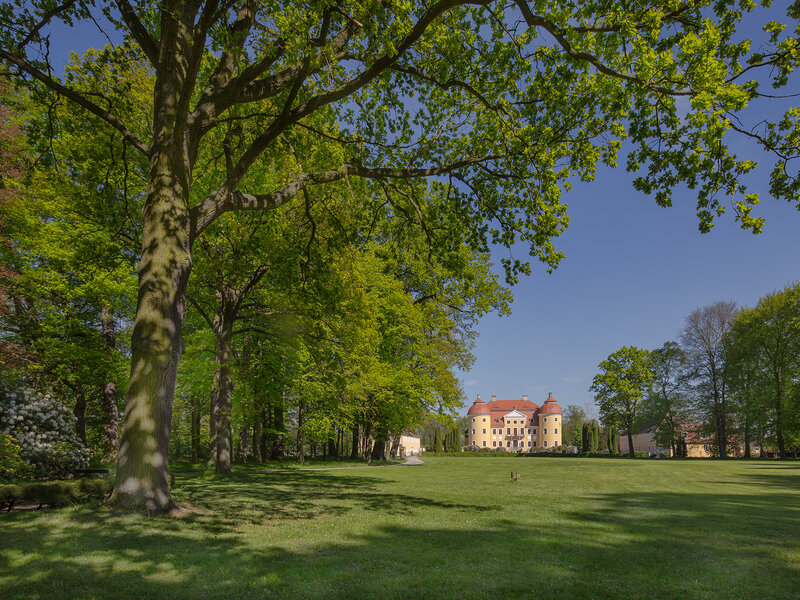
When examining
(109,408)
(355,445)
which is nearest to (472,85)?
(109,408)

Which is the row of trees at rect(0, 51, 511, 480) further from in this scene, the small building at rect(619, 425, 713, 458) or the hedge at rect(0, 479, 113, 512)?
the small building at rect(619, 425, 713, 458)

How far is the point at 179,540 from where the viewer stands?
5859 millimetres

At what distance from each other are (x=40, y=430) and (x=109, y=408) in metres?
7.81

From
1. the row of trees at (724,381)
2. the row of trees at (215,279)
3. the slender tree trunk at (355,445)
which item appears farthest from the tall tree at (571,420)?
the row of trees at (215,279)

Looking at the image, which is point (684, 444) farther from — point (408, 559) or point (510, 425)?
point (408, 559)

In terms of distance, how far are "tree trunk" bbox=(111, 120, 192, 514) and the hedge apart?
2091mm

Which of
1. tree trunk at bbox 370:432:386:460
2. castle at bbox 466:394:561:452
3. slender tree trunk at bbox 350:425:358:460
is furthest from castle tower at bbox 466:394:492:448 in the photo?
tree trunk at bbox 370:432:386:460

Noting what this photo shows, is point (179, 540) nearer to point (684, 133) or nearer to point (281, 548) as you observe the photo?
point (281, 548)

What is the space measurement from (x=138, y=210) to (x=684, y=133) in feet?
47.2

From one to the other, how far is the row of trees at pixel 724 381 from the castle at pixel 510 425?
4525cm

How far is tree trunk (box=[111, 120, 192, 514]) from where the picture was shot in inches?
280

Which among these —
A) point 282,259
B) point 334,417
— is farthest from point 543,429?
Result: point 282,259

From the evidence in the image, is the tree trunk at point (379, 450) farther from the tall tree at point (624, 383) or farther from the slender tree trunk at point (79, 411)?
the tall tree at point (624, 383)

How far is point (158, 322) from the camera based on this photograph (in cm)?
768
